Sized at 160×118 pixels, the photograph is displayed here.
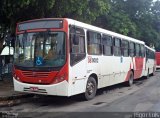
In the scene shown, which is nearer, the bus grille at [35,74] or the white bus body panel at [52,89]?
the white bus body panel at [52,89]

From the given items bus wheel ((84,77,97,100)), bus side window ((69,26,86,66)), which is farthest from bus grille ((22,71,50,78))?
bus wheel ((84,77,97,100))

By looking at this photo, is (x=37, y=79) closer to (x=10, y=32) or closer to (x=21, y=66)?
(x=21, y=66)

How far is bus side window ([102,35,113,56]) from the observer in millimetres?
14303

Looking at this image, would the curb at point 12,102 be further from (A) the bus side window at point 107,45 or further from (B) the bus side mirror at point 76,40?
(A) the bus side window at point 107,45

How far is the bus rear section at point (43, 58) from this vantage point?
10.9 metres

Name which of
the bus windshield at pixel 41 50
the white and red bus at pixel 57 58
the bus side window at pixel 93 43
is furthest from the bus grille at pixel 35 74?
the bus side window at pixel 93 43

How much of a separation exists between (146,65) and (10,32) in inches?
424

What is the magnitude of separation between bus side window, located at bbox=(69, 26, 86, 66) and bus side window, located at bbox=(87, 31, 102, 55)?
55 cm

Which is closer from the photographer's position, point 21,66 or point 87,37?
point 21,66

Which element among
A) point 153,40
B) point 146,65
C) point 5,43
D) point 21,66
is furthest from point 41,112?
point 153,40

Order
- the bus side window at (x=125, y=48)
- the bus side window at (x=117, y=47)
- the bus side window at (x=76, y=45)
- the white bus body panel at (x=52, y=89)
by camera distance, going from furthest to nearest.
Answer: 1. the bus side window at (x=125, y=48)
2. the bus side window at (x=117, y=47)
3. the bus side window at (x=76, y=45)
4. the white bus body panel at (x=52, y=89)

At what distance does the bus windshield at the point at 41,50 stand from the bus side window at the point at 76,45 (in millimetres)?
363

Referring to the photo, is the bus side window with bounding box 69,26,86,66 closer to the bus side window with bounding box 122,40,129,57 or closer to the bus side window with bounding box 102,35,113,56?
the bus side window with bounding box 102,35,113,56

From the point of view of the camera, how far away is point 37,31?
1154cm
